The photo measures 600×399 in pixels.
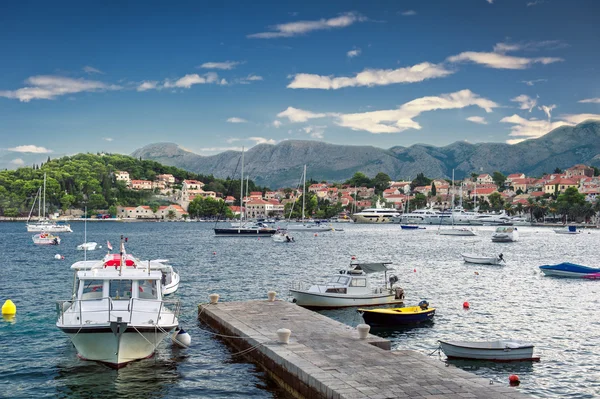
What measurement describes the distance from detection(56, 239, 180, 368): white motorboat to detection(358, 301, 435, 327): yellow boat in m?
9.46

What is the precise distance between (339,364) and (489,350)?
731cm

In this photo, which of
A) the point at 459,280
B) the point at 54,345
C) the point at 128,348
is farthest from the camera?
the point at 459,280

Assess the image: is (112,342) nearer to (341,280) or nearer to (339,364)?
(339,364)

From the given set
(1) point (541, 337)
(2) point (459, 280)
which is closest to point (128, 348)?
(1) point (541, 337)

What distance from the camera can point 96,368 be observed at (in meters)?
18.9

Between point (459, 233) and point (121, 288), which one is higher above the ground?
point (121, 288)

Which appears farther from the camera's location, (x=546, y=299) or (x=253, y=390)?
(x=546, y=299)

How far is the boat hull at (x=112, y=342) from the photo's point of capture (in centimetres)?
1812

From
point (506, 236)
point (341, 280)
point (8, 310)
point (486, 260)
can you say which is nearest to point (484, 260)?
point (486, 260)

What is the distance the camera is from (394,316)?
26.4 metres

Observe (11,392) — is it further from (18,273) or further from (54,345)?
(18,273)

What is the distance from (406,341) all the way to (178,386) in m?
10.5

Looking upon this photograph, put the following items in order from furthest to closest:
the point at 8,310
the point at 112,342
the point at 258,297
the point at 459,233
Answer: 1. the point at 459,233
2. the point at 258,297
3. the point at 8,310
4. the point at 112,342

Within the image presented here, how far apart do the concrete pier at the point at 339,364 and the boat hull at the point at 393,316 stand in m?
3.01
